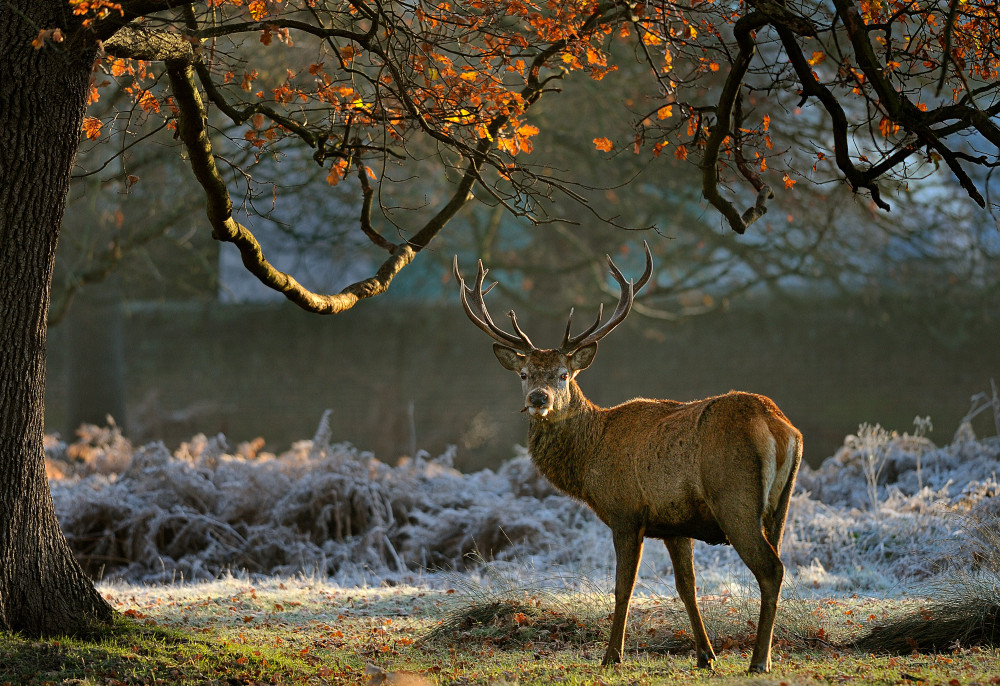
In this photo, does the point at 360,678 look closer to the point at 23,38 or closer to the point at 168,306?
the point at 23,38

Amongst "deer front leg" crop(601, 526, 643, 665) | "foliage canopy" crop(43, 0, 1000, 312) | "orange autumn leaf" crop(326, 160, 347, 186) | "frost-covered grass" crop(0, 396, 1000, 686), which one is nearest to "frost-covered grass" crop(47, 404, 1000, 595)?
"frost-covered grass" crop(0, 396, 1000, 686)

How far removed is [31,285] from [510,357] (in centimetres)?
293

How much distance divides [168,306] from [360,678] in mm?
16931

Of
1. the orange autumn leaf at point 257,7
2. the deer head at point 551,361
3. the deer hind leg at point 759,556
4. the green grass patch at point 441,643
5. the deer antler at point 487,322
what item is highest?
the orange autumn leaf at point 257,7

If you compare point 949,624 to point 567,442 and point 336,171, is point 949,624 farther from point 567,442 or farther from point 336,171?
point 336,171

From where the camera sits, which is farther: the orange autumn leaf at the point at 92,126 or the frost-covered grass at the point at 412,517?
the frost-covered grass at the point at 412,517

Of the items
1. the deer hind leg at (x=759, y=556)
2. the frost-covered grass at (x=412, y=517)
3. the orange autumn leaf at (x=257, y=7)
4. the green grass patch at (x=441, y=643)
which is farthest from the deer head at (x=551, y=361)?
the frost-covered grass at (x=412, y=517)

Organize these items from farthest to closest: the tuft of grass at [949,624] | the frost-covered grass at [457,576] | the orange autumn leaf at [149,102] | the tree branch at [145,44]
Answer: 1. the orange autumn leaf at [149,102]
2. the tuft of grass at [949,624]
3. the tree branch at [145,44]
4. the frost-covered grass at [457,576]

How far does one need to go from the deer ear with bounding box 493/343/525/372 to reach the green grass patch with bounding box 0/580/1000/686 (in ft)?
5.78

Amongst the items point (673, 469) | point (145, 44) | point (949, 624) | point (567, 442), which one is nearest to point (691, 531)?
point (673, 469)

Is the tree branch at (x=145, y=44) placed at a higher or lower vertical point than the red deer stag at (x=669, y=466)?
higher

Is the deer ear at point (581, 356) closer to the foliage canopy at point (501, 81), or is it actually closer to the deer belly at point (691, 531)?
the foliage canopy at point (501, 81)

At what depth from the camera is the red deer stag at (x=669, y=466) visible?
528 cm

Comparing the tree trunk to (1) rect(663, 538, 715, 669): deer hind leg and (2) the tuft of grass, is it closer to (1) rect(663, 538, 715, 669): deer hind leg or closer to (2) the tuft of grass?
(1) rect(663, 538, 715, 669): deer hind leg
